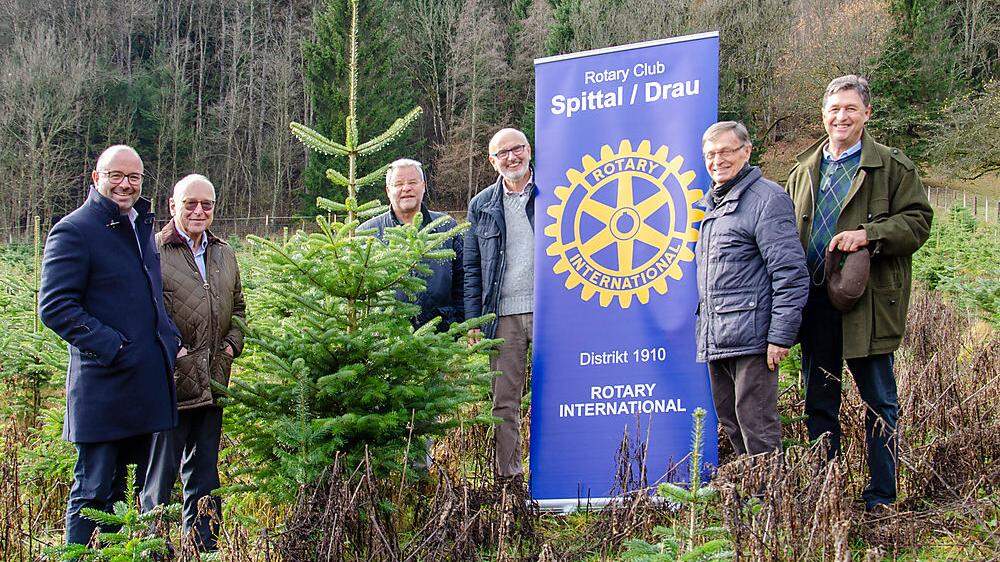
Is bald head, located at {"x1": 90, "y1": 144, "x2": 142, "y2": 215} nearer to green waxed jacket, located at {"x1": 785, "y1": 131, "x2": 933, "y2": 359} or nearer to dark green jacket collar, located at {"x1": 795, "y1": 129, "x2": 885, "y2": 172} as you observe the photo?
dark green jacket collar, located at {"x1": 795, "y1": 129, "x2": 885, "y2": 172}

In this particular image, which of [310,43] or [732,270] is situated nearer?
[732,270]

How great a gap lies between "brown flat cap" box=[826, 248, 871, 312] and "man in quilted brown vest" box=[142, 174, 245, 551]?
9.99 ft

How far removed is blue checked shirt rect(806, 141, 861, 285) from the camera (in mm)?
4113

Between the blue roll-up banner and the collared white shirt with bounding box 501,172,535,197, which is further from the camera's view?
the collared white shirt with bounding box 501,172,535,197

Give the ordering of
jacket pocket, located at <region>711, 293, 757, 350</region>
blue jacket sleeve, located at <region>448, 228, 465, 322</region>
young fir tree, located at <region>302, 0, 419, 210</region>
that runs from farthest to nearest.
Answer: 1. young fir tree, located at <region>302, 0, 419, 210</region>
2. blue jacket sleeve, located at <region>448, 228, 465, 322</region>
3. jacket pocket, located at <region>711, 293, 757, 350</region>

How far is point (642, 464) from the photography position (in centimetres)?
397

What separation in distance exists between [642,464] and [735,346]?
0.74m

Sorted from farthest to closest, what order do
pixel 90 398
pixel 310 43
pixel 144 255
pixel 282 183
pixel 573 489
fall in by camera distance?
1. pixel 282 183
2. pixel 310 43
3. pixel 573 489
4. pixel 144 255
5. pixel 90 398

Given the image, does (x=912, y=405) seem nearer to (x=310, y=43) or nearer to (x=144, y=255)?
(x=144, y=255)

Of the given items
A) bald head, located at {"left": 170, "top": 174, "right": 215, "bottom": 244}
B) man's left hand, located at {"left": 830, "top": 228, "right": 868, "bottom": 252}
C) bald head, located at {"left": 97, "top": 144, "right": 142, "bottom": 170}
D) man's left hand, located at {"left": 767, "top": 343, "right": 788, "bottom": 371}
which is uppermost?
bald head, located at {"left": 97, "top": 144, "right": 142, "bottom": 170}

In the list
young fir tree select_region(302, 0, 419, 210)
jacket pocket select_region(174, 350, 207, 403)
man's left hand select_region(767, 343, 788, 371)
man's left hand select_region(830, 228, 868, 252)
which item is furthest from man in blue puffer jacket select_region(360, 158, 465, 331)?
young fir tree select_region(302, 0, 419, 210)

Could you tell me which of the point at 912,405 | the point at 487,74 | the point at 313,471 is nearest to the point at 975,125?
the point at 487,74

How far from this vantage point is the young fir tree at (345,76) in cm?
3419

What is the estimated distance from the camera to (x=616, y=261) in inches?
182
